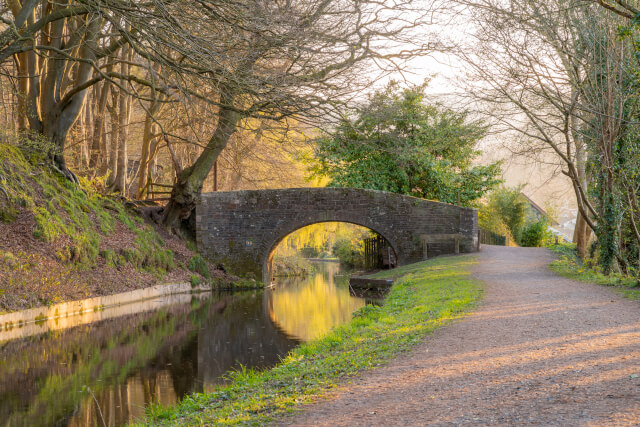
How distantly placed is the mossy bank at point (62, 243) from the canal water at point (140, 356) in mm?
959

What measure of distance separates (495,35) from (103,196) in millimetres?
10577

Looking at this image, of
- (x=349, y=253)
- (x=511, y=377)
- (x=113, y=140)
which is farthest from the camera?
(x=349, y=253)

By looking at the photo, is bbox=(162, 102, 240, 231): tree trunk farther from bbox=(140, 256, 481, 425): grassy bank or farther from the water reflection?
bbox=(140, 256, 481, 425): grassy bank

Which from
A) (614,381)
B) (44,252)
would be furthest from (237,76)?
(614,381)

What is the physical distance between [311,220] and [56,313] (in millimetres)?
9070

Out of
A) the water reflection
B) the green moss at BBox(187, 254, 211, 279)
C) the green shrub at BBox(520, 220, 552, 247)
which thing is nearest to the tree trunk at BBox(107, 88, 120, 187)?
the green moss at BBox(187, 254, 211, 279)

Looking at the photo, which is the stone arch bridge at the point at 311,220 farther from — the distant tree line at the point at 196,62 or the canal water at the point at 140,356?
the canal water at the point at 140,356

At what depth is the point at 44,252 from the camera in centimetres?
1068

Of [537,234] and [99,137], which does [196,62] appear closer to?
[99,137]

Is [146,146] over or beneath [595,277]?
over

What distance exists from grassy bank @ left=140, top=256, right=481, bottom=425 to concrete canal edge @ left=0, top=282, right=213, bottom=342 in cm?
413

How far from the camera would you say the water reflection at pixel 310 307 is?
10.7 meters

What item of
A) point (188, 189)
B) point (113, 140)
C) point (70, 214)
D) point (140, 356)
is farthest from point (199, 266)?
point (140, 356)

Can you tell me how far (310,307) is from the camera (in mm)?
13664
